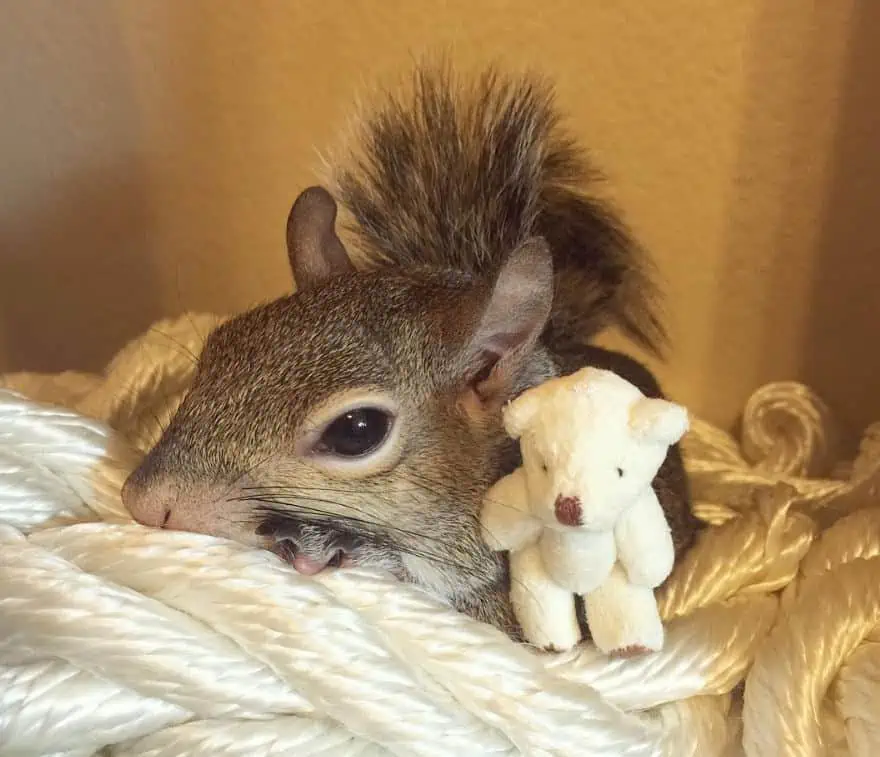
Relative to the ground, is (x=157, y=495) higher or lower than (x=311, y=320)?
lower

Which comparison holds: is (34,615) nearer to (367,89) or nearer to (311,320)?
(311,320)

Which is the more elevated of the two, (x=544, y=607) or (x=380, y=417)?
(x=380, y=417)

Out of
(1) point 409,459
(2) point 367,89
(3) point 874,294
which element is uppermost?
(2) point 367,89

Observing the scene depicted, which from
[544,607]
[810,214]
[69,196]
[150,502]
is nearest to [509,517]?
[544,607]

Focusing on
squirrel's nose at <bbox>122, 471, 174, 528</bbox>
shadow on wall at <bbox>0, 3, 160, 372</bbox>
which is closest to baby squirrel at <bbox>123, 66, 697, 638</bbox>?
squirrel's nose at <bbox>122, 471, 174, 528</bbox>

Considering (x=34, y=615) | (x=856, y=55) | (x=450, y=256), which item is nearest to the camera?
(x=34, y=615)

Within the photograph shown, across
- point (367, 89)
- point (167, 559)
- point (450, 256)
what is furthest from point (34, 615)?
point (367, 89)

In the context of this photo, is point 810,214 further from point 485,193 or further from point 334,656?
point 334,656
